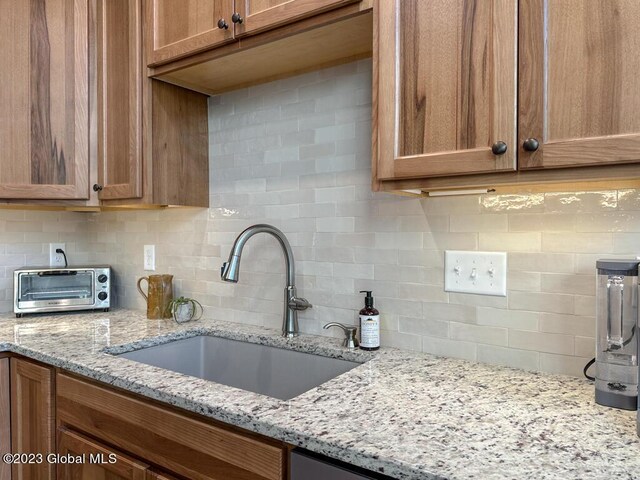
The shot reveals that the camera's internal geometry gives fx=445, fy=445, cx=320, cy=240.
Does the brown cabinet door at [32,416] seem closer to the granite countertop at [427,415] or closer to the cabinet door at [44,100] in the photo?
the granite countertop at [427,415]

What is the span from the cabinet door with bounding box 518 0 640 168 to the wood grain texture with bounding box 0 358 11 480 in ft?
5.87

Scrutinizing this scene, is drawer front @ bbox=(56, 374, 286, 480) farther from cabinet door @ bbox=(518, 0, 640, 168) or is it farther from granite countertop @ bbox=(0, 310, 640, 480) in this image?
cabinet door @ bbox=(518, 0, 640, 168)

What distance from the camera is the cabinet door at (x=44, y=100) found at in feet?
5.86

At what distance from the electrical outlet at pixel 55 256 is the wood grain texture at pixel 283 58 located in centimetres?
122

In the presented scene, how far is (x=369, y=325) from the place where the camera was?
1.39 meters

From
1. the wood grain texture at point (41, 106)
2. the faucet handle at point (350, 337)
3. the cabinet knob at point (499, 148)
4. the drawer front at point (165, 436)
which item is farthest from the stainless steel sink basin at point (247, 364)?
the wood grain texture at point (41, 106)

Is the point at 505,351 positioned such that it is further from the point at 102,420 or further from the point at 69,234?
the point at 69,234

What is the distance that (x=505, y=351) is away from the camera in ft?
4.13

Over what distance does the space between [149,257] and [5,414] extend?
0.83 meters

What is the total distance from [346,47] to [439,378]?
104 centimetres

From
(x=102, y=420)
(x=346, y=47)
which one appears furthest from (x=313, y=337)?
(x=346, y=47)

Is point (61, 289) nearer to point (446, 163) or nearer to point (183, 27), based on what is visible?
point (183, 27)

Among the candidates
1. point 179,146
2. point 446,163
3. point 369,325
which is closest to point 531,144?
point 446,163

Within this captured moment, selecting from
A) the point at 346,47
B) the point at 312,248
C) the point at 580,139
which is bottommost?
the point at 312,248
